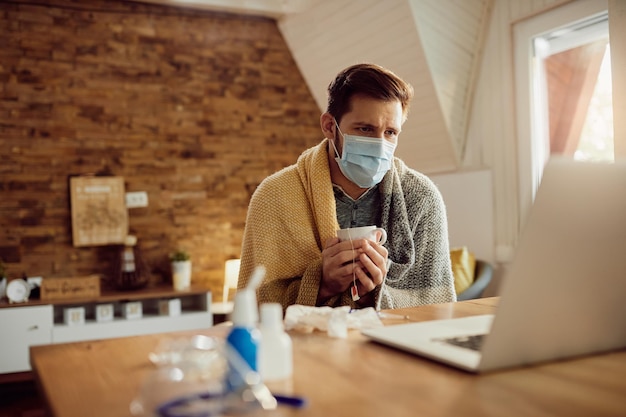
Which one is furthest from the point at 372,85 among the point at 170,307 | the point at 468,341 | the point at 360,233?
the point at 170,307

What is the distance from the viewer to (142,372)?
2.33ft

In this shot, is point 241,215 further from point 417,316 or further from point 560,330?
point 560,330

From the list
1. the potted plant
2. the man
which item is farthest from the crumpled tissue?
the potted plant

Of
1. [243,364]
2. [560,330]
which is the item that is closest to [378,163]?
[560,330]

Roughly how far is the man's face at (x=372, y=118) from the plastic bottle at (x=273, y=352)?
43.5 inches

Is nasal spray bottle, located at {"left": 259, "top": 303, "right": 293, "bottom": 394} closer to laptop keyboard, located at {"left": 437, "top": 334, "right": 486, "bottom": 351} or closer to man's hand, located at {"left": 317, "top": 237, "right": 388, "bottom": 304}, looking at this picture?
laptop keyboard, located at {"left": 437, "top": 334, "right": 486, "bottom": 351}

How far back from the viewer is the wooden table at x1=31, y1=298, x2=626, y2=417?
1.80 ft

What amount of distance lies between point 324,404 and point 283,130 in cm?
431

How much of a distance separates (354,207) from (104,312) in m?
2.62

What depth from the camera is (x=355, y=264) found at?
53.9 inches

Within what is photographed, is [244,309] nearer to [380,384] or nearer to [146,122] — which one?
[380,384]

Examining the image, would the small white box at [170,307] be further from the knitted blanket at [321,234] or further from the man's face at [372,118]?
the man's face at [372,118]

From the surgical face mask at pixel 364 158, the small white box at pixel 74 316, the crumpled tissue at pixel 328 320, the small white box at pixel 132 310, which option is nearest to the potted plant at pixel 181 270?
the small white box at pixel 132 310

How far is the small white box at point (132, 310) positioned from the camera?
3873 mm
